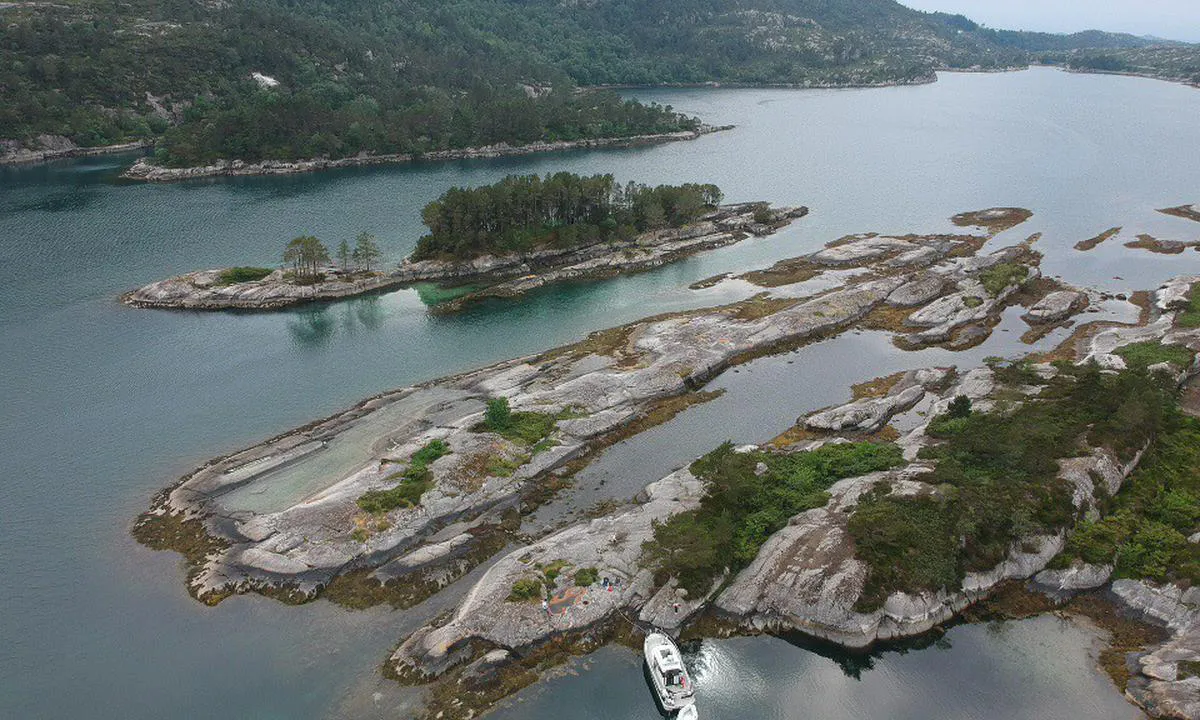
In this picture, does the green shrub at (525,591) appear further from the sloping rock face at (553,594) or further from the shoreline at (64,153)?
the shoreline at (64,153)

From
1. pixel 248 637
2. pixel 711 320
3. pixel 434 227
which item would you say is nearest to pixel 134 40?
pixel 434 227

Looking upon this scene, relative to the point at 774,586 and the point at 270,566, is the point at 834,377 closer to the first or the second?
the point at 774,586

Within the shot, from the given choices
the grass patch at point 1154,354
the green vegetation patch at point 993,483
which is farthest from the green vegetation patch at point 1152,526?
the grass patch at point 1154,354

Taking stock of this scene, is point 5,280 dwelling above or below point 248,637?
above

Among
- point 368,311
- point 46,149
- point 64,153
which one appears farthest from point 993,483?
point 46,149

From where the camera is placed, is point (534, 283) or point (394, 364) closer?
point (394, 364)

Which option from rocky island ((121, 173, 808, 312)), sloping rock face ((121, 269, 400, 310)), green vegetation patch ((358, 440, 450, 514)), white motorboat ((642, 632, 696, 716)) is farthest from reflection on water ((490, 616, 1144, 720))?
sloping rock face ((121, 269, 400, 310))

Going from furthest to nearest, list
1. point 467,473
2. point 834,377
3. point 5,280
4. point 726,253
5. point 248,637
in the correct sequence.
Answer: point 726,253 < point 5,280 < point 834,377 < point 467,473 < point 248,637

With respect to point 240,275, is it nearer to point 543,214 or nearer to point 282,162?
point 543,214
